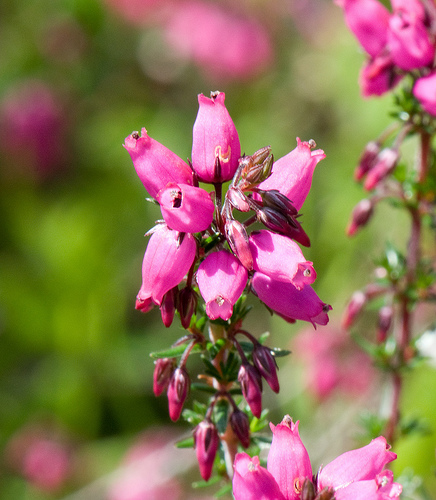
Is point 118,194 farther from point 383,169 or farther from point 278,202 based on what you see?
point 278,202

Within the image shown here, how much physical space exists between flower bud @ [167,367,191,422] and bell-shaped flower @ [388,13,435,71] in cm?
142

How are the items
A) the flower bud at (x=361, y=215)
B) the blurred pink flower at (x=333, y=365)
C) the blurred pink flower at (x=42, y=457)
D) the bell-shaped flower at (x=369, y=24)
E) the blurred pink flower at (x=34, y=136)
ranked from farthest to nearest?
1. the blurred pink flower at (x=34, y=136)
2. the blurred pink flower at (x=42, y=457)
3. the blurred pink flower at (x=333, y=365)
4. the flower bud at (x=361, y=215)
5. the bell-shaped flower at (x=369, y=24)

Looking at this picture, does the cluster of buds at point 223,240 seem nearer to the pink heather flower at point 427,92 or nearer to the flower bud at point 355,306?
the pink heather flower at point 427,92

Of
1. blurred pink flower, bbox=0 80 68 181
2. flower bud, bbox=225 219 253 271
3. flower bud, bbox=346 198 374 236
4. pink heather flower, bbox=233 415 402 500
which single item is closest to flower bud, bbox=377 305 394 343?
flower bud, bbox=346 198 374 236

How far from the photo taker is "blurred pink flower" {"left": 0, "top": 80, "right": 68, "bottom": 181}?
8633 mm

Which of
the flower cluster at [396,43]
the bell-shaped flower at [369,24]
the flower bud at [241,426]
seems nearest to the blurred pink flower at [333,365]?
the flower cluster at [396,43]

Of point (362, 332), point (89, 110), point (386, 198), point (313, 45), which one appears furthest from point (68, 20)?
point (386, 198)

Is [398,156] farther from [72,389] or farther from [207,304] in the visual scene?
[72,389]

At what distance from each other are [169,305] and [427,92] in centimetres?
124

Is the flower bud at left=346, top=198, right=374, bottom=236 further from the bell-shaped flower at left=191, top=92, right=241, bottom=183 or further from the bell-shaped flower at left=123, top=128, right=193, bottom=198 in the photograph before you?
the bell-shaped flower at left=123, top=128, right=193, bottom=198

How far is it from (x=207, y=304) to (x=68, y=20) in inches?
343

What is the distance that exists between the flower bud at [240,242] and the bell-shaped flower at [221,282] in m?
0.05

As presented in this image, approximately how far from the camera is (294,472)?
5.82 ft

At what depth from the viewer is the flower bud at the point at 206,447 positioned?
6.96 ft
